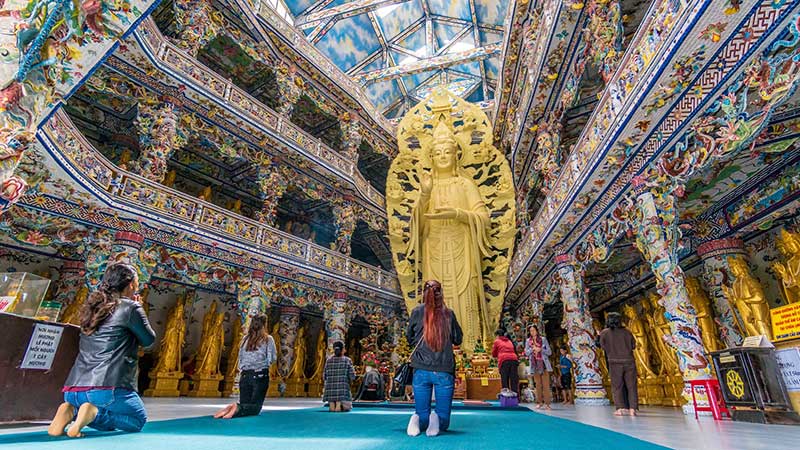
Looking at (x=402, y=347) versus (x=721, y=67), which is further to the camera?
(x=402, y=347)

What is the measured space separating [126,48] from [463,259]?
865 centimetres


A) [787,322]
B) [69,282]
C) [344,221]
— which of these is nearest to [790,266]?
[787,322]

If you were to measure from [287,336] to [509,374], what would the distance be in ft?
23.7

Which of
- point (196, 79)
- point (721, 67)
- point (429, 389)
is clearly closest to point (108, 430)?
point (429, 389)

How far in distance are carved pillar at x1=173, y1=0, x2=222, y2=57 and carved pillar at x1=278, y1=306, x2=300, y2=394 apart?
727 cm

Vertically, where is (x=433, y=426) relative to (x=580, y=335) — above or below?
below

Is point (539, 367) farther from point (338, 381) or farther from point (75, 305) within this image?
point (75, 305)

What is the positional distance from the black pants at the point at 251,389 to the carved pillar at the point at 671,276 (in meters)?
4.69

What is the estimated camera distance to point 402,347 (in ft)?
29.4

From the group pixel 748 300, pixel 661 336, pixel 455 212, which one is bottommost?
pixel 661 336

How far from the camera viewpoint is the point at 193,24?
8.63 m

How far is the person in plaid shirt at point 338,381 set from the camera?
17.2 feet

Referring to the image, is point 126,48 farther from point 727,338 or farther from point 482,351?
point 727,338

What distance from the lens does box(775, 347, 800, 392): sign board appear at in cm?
351
